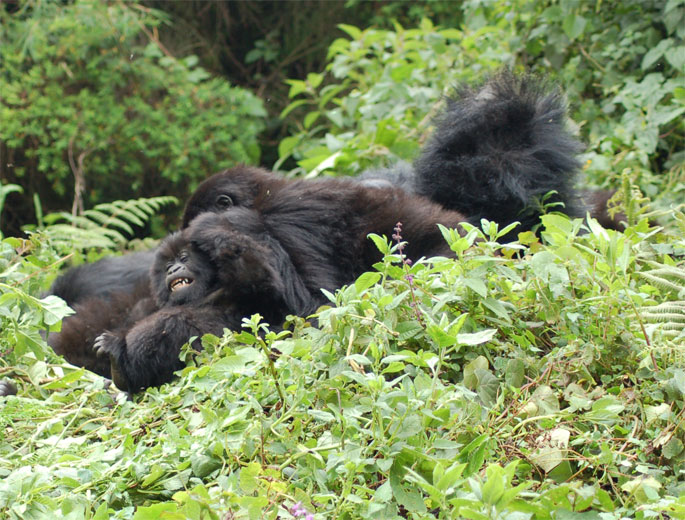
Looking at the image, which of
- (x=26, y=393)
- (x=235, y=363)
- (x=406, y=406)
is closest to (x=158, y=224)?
(x=26, y=393)

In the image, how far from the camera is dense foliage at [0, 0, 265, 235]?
6559 millimetres

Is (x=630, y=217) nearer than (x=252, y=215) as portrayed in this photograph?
Yes

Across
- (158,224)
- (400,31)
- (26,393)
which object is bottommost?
(158,224)

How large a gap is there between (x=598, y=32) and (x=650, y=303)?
10.8 ft

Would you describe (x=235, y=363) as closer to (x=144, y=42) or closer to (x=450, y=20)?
(x=144, y=42)

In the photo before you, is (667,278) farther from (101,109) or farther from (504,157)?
(101,109)

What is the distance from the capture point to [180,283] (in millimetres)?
3297

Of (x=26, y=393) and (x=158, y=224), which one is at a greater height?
(x=26, y=393)

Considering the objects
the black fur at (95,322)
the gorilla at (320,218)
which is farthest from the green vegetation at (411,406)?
the black fur at (95,322)

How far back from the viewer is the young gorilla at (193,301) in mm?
3031

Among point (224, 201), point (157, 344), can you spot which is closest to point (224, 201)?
point (224, 201)

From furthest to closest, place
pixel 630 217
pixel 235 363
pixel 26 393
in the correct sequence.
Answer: pixel 630 217 < pixel 26 393 < pixel 235 363

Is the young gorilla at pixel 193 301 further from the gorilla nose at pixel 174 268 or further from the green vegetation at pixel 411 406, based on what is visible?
the green vegetation at pixel 411 406

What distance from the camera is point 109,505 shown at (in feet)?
6.18
